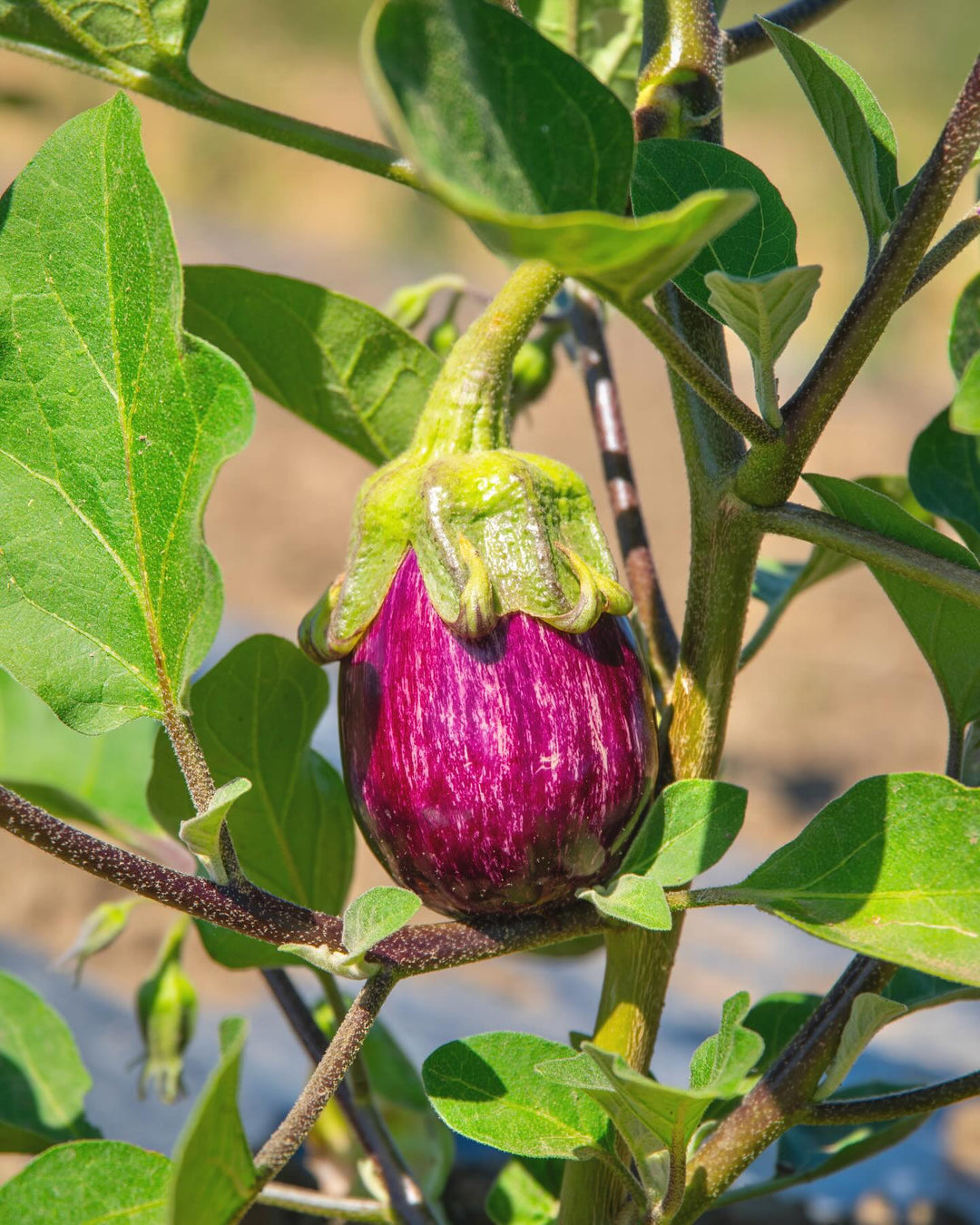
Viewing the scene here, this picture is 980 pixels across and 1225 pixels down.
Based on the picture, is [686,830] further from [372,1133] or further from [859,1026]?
[372,1133]

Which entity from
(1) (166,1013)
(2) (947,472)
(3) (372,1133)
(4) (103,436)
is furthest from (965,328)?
(1) (166,1013)

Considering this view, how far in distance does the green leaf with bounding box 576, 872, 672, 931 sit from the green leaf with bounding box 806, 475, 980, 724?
13 cm

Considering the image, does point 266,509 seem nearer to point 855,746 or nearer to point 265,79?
point 855,746

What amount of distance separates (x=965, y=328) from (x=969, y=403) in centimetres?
29

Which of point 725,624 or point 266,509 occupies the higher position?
point 725,624

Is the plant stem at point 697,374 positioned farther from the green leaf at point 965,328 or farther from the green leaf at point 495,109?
the green leaf at point 965,328

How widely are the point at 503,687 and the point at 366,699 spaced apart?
5cm

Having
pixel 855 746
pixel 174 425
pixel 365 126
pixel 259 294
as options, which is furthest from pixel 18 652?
pixel 365 126

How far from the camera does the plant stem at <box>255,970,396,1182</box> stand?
1.34ft

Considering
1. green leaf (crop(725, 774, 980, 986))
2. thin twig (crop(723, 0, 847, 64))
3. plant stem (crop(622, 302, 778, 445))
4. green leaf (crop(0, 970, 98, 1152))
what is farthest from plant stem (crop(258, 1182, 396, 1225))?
thin twig (crop(723, 0, 847, 64))

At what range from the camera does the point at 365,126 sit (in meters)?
9.48

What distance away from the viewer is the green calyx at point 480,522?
1.41ft

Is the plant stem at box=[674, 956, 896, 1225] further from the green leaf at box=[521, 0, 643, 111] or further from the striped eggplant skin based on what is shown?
the green leaf at box=[521, 0, 643, 111]

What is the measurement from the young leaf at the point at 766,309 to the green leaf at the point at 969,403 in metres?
0.05
